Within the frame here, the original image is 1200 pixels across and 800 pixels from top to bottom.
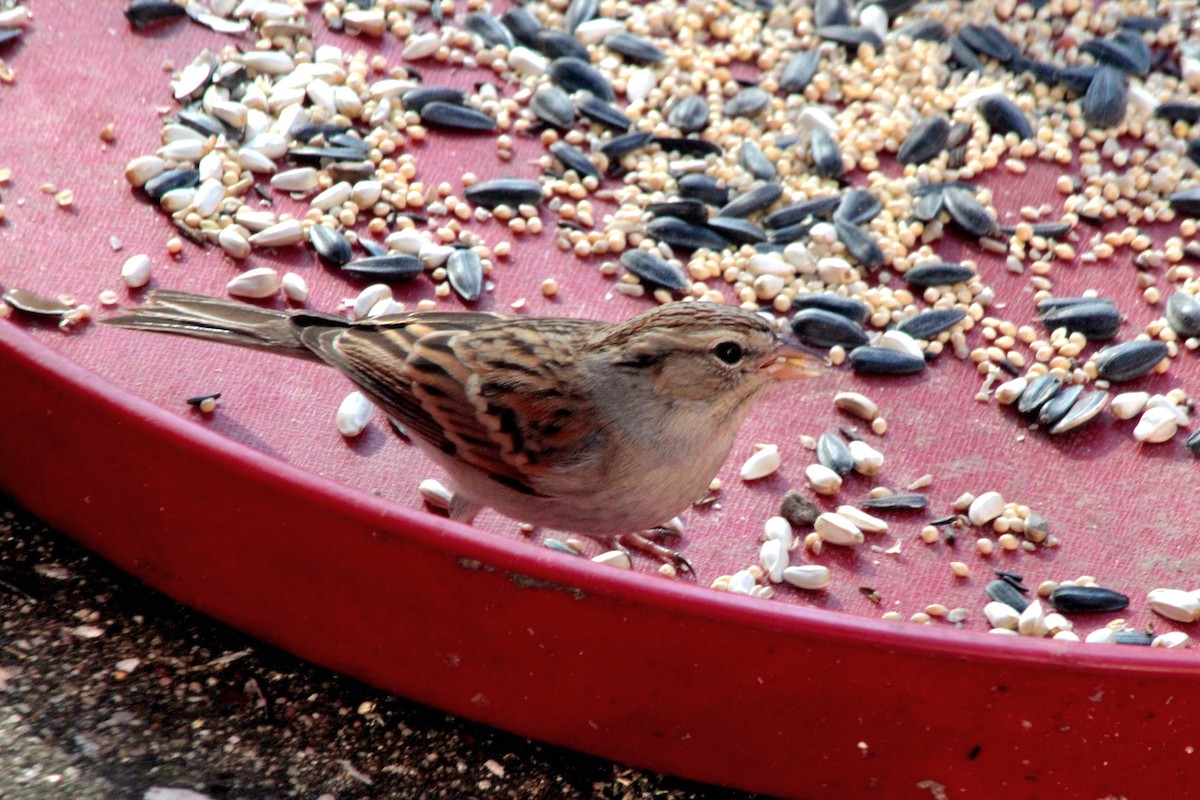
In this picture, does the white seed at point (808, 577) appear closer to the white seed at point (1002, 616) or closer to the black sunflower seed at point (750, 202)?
the white seed at point (1002, 616)

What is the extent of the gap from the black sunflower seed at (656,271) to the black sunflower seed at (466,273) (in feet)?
1.20

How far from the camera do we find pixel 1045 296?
345 cm

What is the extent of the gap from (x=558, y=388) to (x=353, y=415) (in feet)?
1.89

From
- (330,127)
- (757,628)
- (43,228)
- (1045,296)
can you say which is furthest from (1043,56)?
(43,228)

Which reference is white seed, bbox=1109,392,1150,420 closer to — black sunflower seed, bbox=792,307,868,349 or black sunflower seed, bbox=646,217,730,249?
black sunflower seed, bbox=792,307,868,349

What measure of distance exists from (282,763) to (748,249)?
5.48ft

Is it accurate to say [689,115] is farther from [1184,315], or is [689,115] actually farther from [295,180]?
[1184,315]

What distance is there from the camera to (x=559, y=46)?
12.9 ft

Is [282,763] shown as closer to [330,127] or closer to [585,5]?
[330,127]

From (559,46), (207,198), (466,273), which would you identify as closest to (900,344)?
(466,273)

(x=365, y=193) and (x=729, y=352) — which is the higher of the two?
(x=729, y=352)

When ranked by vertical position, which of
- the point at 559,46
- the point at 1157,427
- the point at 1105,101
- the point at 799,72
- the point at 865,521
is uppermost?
the point at 1105,101

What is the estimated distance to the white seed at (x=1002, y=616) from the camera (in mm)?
2725

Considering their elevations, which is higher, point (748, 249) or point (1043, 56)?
point (1043, 56)
